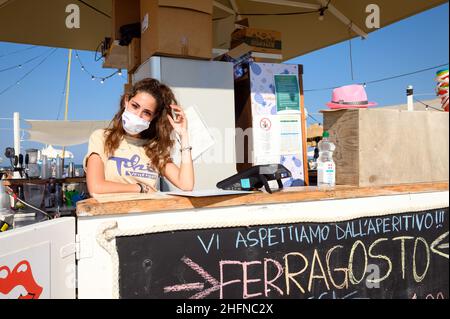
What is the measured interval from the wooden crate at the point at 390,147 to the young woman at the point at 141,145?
2.74 ft

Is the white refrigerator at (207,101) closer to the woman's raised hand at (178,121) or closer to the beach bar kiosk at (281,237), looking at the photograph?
the woman's raised hand at (178,121)

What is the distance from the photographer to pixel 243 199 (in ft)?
4.19

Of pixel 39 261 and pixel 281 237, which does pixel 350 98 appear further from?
pixel 39 261

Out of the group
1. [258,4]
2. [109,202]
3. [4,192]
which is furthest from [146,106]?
[258,4]

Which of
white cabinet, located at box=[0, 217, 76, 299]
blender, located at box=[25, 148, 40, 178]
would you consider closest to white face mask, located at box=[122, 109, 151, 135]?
white cabinet, located at box=[0, 217, 76, 299]

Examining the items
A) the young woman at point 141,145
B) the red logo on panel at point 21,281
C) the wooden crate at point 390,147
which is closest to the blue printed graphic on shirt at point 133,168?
the young woman at point 141,145

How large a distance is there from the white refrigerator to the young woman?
16.6 inches

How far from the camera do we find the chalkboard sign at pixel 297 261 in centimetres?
113

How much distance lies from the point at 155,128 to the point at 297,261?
3.52 feet

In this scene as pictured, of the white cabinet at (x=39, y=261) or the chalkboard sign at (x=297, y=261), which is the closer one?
the white cabinet at (x=39, y=261)

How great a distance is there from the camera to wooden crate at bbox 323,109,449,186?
4.80 feet

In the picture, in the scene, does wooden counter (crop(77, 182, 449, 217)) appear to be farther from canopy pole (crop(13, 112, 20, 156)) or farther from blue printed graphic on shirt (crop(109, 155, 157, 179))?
canopy pole (crop(13, 112, 20, 156))

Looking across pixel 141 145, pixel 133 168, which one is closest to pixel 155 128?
pixel 141 145
